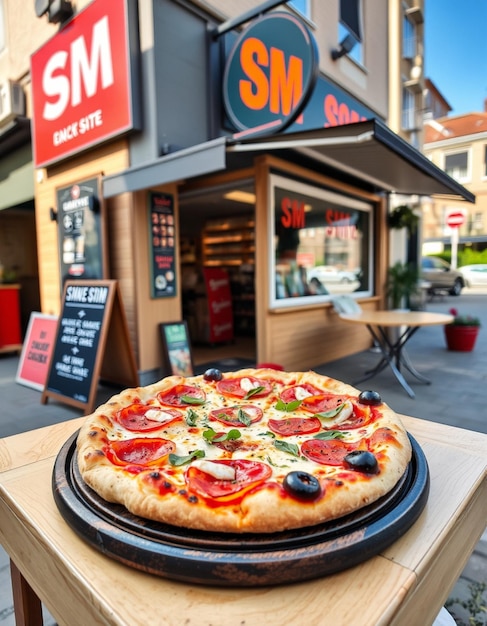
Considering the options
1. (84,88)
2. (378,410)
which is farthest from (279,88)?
(378,410)

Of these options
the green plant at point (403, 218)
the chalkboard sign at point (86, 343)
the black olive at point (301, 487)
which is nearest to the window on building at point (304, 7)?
the green plant at point (403, 218)

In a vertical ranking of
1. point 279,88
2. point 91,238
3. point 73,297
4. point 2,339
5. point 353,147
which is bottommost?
point 2,339

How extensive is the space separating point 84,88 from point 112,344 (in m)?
2.75

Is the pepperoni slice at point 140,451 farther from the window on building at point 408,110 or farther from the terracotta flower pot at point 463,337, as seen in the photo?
the window on building at point 408,110

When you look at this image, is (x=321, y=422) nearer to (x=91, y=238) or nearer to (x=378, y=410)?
(x=378, y=410)

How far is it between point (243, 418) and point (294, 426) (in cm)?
17

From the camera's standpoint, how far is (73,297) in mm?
4086

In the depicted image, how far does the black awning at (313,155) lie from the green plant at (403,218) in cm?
234

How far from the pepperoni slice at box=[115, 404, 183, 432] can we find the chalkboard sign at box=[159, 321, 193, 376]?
2829mm

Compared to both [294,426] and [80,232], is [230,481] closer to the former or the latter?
[294,426]

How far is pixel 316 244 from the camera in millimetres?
5898

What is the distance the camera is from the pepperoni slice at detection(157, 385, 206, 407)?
4.84 ft

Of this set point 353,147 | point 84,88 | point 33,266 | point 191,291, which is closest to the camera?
point 353,147

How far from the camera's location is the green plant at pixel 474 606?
1446 mm
